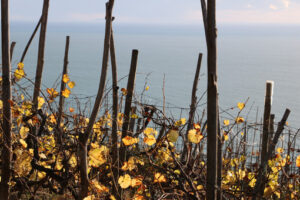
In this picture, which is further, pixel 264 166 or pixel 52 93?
pixel 52 93

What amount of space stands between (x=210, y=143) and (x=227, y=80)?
9.51m

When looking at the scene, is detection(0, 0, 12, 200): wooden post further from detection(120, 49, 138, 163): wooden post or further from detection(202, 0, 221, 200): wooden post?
detection(202, 0, 221, 200): wooden post

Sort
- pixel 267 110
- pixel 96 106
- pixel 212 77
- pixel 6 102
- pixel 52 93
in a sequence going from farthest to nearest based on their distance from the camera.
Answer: pixel 52 93 → pixel 6 102 → pixel 267 110 → pixel 96 106 → pixel 212 77

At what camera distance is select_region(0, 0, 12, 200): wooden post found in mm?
1594

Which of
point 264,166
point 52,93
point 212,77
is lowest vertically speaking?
point 264,166

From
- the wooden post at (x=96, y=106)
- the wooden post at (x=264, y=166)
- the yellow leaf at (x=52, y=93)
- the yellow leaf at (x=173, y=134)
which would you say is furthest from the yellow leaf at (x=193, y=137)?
the yellow leaf at (x=52, y=93)

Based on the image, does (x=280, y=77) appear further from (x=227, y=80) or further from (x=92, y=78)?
(x=92, y=78)

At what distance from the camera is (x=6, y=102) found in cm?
164

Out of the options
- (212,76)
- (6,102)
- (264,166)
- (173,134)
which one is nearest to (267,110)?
(264,166)

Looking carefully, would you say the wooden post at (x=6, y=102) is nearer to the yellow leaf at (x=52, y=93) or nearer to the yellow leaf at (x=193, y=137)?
the yellow leaf at (x=52, y=93)

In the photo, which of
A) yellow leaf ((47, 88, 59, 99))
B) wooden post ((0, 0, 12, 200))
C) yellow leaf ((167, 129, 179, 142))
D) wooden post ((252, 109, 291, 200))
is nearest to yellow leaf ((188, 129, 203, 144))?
yellow leaf ((167, 129, 179, 142))

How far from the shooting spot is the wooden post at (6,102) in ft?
5.23

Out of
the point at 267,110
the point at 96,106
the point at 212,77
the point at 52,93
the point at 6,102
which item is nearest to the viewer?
the point at 212,77

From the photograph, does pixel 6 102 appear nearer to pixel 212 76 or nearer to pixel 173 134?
pixel 173 134
